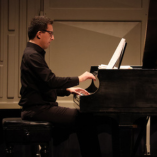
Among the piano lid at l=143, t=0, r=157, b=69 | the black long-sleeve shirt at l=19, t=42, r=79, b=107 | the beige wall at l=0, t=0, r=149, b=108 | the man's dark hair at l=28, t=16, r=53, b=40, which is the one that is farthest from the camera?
the beige wall at l=0, t=0, r=149, b=108

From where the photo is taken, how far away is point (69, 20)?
160 inches

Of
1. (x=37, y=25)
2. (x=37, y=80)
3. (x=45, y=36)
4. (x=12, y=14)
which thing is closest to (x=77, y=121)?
(x=37, y=80)

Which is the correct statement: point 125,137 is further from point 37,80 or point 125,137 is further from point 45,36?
point 45,36

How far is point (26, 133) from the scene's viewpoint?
7.36 feet

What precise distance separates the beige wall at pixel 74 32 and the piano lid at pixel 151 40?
1526mm

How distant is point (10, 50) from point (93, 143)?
2.25 meters

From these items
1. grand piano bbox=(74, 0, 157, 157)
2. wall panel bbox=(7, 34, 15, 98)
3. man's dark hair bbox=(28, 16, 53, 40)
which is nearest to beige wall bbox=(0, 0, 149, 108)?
wall panel bbox=(7, 34, 15, 98)

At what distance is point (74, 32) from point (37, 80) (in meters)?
1.94

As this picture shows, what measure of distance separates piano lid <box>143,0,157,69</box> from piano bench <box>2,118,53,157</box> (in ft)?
3.24

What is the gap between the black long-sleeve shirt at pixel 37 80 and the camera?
222cm

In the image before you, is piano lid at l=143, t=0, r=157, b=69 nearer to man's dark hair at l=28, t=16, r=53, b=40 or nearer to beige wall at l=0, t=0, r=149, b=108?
man's dark hair at l=28, t=16, r=53, b=40

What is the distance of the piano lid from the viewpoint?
2064 mm

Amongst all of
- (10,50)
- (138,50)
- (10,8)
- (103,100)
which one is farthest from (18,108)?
(103,100)

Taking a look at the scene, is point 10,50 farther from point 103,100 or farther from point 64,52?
point 103,100
